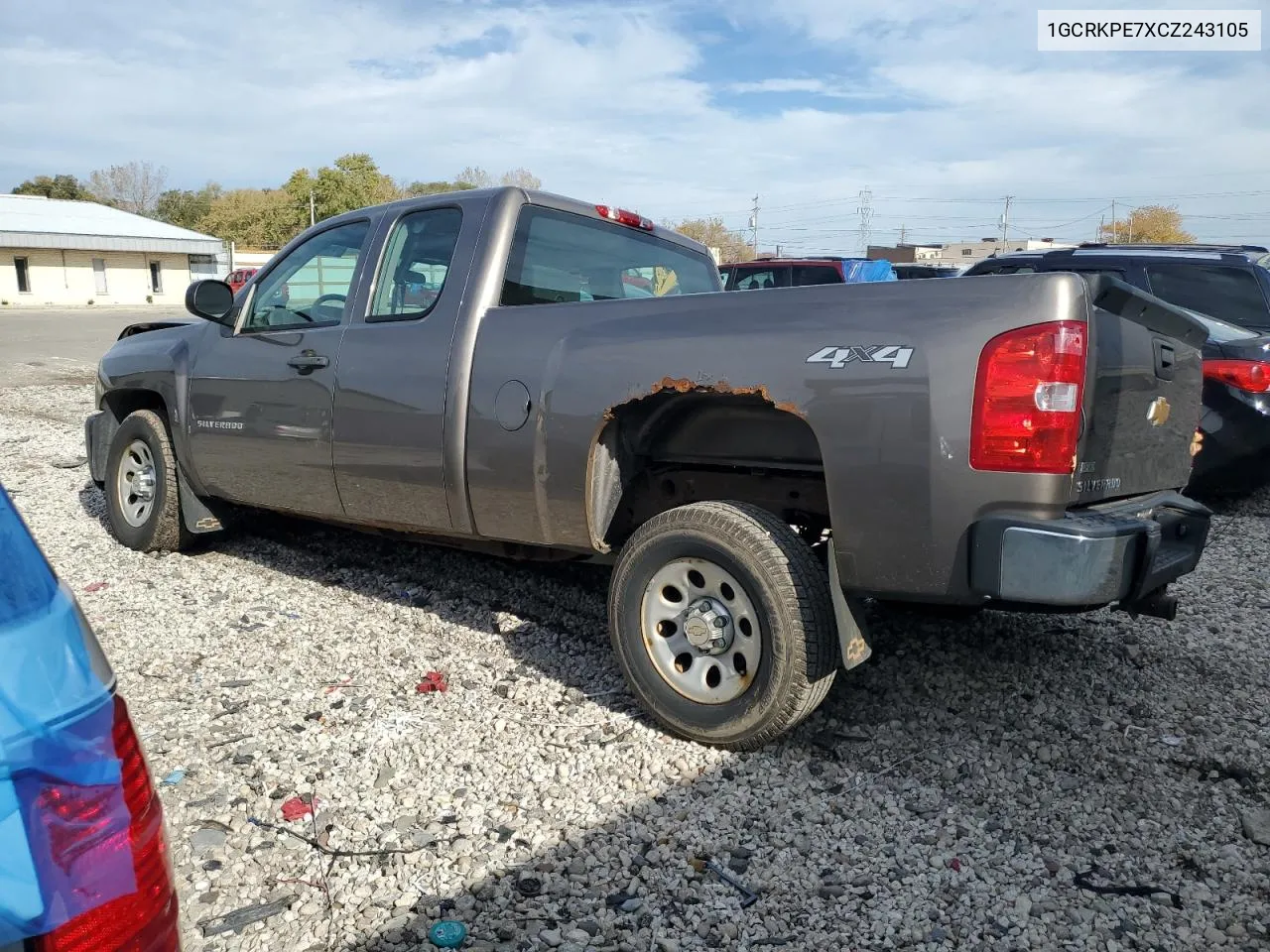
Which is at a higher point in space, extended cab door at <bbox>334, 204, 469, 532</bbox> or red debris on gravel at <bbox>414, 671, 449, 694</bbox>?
extended cab door at <bbox>334, 204, 469, 532</bbox>

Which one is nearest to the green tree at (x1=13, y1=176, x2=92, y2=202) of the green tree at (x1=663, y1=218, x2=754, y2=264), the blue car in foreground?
the green tree at (x1=663, y1=218, x2=754, y2=264)

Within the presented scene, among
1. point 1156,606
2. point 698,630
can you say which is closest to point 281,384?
point 698,630

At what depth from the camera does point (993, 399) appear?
9.32 ft

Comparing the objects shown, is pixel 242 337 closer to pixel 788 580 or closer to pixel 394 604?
pixel 394 604

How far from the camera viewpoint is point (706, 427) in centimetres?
377

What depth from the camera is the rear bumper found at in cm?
281

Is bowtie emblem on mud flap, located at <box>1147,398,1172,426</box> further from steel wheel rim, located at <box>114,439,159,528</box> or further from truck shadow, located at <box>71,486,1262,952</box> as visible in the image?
steel wheel rim, located at <box>114,439,159,528</box>

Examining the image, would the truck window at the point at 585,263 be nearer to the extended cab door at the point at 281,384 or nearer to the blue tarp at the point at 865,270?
the extended cab door at the point at 281,384

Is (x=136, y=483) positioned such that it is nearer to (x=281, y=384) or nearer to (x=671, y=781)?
(x=281, y=384)

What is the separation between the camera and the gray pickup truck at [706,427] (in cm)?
287

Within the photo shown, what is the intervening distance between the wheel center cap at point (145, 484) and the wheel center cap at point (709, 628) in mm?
3855

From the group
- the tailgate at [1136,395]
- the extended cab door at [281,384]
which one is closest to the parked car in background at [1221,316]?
the tailgate at [1136,395]

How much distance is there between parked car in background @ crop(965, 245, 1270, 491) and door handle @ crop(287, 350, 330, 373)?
3.59 m

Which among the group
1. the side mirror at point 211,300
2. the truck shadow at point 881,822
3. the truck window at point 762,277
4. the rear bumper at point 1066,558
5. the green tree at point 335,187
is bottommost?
the truck shadow at point 881,822
